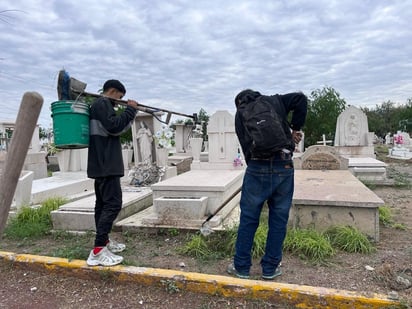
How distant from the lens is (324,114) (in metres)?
14.1

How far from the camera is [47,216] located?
4.80 m

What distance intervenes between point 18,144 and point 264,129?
1.81 m

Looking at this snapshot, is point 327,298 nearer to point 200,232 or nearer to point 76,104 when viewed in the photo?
point 200,232

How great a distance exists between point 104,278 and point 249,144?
1796mm

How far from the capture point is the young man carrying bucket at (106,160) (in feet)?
10.2

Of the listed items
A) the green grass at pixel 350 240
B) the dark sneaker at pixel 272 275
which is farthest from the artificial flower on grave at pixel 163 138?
the dark sneaker at pixel 272 275

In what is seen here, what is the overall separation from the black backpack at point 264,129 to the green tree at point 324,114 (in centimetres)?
1212

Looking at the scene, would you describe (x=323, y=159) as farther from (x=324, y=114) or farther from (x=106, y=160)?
(x=324, y=114)

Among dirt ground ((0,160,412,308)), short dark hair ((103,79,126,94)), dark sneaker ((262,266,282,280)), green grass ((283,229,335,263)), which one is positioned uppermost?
short dark hair ((103,79,126,94))

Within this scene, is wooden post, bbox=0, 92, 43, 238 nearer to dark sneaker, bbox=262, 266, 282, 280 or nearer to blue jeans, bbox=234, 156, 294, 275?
blue jeans, bbox=234, 156, 294, 275

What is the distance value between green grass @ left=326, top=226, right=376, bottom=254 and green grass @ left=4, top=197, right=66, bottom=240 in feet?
12.0

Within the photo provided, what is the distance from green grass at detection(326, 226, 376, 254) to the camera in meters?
3.40

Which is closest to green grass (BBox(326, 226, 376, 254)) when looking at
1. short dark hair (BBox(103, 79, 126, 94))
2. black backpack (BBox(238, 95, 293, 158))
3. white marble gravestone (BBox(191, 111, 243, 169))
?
black backpack (BBox(238, 95, 293, 158))

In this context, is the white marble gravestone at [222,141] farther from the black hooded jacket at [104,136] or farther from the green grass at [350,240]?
the black hooded jacket at [104,136]
